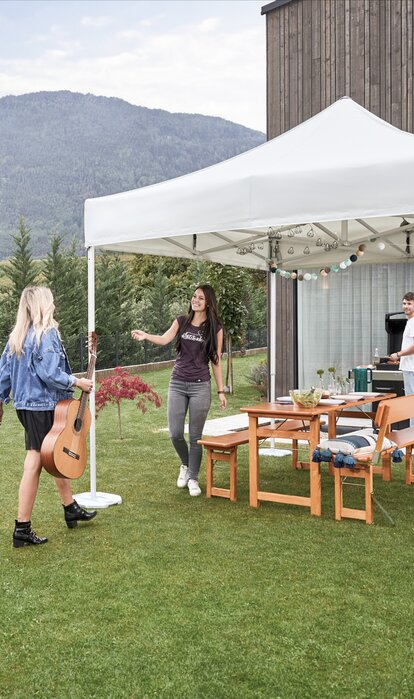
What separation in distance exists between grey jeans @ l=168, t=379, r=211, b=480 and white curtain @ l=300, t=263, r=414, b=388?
160 inches

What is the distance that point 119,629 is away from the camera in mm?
3549

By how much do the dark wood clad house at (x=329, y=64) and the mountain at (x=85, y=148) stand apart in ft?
237

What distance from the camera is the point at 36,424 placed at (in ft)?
15.9

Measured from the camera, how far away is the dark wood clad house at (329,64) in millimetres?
9891

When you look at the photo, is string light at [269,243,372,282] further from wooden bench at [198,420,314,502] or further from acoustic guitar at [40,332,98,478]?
acoustic guitar at [40,332,98,478]

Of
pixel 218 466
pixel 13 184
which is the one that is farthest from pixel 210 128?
pixel 218 466

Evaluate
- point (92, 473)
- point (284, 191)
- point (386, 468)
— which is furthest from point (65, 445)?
point (386, 468)

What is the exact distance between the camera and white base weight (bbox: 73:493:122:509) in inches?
232

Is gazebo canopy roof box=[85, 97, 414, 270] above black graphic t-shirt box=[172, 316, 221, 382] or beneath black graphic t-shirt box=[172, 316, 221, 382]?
above

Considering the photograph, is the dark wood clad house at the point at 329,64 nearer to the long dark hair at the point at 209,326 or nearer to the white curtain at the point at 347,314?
the white curtain at the point at 347,314

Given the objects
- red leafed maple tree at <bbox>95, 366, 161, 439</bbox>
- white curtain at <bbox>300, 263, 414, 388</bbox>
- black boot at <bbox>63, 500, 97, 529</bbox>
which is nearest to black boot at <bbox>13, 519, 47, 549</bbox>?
black boot at <bbox>63, 500, 97, 529</bbox>

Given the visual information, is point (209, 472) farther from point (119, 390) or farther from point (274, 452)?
point (119, 390)

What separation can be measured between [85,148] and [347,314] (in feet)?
354

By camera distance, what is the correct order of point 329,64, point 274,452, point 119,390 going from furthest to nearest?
point 329,64
point 119,390
point 274,452
